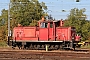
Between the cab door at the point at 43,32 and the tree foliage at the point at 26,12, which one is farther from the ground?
the tree foliage at the point at 26,12

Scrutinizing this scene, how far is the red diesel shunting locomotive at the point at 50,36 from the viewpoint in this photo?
83.5ft

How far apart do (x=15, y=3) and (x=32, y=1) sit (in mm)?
5244

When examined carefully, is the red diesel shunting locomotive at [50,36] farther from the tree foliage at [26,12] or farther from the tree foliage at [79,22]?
the tree foliage at [26,12]

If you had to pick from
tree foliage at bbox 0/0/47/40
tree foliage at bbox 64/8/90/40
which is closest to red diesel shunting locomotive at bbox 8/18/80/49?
tree foliage at bbox 64/8/90/40

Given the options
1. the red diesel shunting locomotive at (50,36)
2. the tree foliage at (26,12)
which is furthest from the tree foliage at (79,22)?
the red diesel shunting locomotive at (50,36)

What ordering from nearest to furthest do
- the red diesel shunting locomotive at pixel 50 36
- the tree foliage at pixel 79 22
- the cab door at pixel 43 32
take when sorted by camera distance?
the red diesel shunting locomotive at pixel 50 36 < the cab door at pixel 43 32 < the tree foliage at pixel 79 22

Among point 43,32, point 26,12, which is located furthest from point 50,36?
point 26,12

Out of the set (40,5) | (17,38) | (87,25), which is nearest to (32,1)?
(40,5)

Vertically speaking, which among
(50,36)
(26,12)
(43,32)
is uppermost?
(26,12)

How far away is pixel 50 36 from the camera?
25.9 meters

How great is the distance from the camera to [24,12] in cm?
7119

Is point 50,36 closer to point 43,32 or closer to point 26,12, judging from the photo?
point 43,32

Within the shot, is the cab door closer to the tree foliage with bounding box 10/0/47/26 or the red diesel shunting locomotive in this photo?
the red diesel shunting locomotive

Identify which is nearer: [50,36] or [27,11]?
[50,36]
